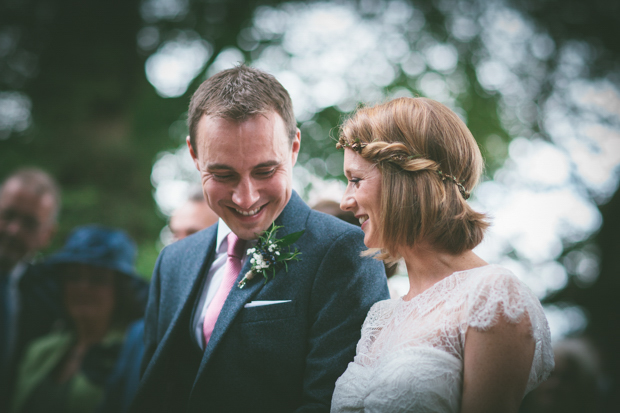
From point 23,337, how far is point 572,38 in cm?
1092

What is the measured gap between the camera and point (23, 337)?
487cm

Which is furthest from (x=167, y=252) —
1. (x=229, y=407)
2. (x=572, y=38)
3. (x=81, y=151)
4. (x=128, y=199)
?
(x=572, y=38)

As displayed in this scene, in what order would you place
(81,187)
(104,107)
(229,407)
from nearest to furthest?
(229,407) → (81,187) → (104,107)

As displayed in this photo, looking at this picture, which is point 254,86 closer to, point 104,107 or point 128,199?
point 128,199

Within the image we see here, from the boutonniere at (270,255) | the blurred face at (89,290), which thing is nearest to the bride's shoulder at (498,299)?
the boutonniere at (270,255)

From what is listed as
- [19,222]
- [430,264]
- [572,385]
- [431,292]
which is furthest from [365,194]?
[19,222]

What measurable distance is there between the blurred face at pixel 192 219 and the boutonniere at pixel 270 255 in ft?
6.74

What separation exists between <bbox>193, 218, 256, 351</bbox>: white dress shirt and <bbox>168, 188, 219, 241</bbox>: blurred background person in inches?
62.1

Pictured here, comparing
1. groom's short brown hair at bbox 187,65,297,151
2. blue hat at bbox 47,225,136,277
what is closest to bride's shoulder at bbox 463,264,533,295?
groom's short brown hair at bbox 187,65,297,151

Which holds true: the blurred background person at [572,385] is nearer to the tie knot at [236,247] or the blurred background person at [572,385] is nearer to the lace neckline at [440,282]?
the lace neckline at [440,282]

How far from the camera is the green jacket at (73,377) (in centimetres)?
403

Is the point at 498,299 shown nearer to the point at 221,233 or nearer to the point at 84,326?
the point at 221,233

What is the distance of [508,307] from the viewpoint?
1927 millimetres

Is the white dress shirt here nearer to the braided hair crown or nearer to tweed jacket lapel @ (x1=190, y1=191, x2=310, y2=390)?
tweed jacket lapel @ (x1=190, y1=191, x2=310, y2=390)
